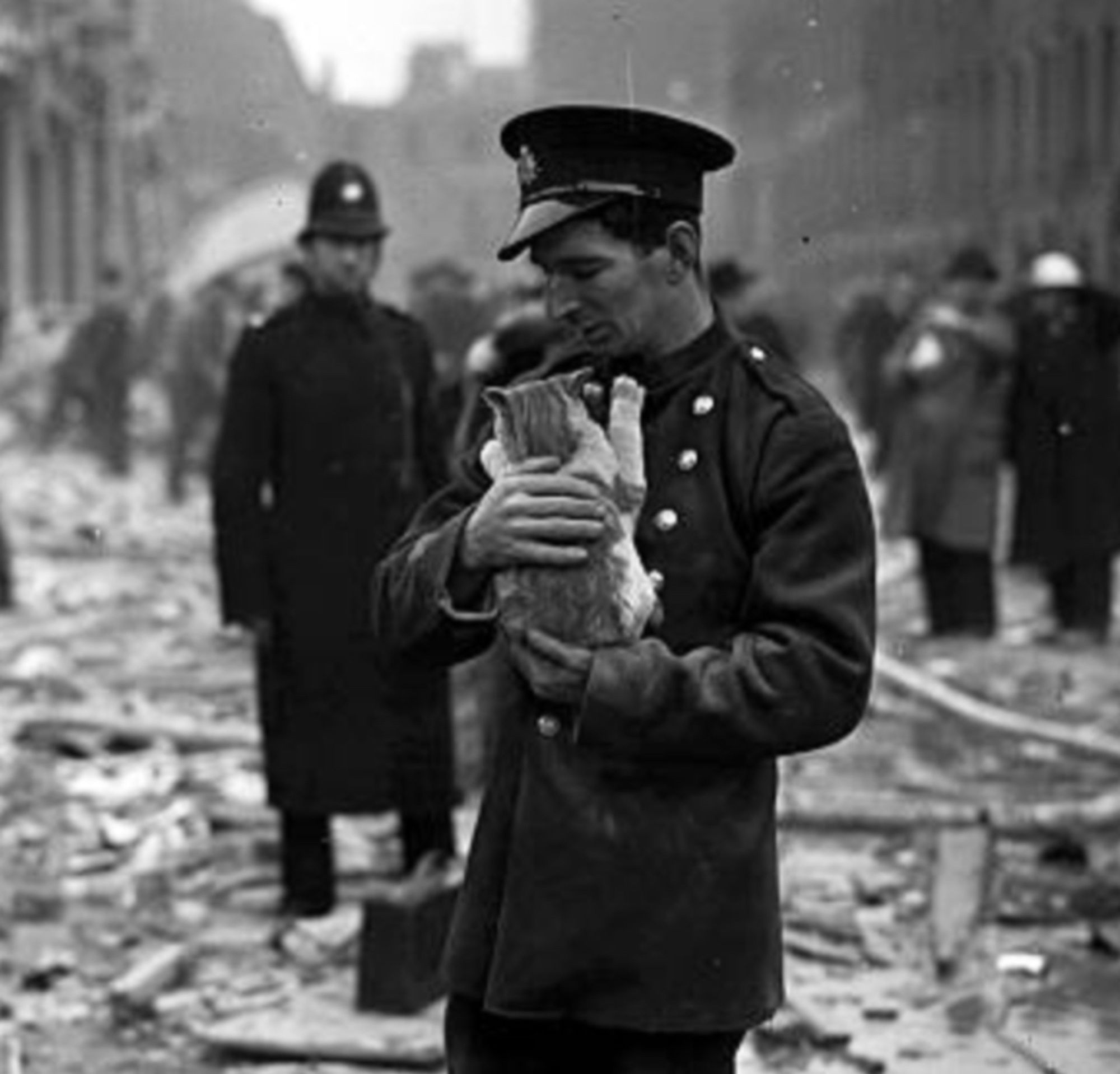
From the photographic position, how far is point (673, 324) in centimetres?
357

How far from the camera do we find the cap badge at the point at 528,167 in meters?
3.58

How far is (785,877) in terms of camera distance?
26.5ft

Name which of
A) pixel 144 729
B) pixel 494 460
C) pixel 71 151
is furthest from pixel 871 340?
pixel 71 151

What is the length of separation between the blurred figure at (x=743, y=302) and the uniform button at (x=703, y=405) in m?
8.55

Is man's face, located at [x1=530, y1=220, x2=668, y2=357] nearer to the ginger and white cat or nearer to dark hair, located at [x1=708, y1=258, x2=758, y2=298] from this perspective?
the ginger and white cat

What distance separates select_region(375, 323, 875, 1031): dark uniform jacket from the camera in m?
3.38

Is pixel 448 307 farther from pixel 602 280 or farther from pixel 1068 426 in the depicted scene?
pixel 602 280

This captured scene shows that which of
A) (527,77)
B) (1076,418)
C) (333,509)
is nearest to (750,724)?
(333,509)

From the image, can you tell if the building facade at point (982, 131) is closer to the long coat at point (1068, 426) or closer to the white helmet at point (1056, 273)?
the white helmet at point (1056, 273)

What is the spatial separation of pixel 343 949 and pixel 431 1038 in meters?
1.00

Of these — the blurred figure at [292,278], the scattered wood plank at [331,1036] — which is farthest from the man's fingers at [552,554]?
the blurred figure at [292,278]

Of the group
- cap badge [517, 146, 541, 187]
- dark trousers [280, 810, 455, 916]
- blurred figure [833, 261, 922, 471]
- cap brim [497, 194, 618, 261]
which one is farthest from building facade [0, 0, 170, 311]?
cap brim [497, 194, 618, 261]

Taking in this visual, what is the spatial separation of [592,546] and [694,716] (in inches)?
9.8

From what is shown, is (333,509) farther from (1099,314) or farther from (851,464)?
(1099,314)
